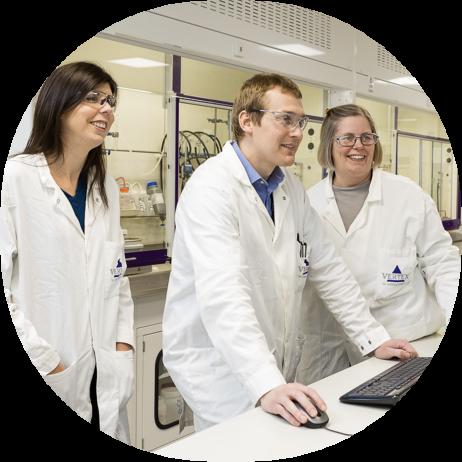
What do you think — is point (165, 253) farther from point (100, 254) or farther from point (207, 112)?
point (100, 254)

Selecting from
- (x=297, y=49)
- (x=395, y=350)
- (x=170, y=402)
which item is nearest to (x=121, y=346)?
(x=395, y=350)

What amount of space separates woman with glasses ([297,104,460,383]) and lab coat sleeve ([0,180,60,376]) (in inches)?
41.4

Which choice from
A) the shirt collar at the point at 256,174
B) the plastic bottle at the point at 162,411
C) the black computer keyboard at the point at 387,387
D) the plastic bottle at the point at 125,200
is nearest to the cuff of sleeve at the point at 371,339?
the black computer keyboard at the point at 387,387

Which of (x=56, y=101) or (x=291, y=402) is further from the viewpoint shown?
(x=56, y=101)

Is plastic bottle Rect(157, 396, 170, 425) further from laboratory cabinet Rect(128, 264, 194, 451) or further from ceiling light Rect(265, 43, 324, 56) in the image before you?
ceiling light Rect(265, 43, 324, 56)

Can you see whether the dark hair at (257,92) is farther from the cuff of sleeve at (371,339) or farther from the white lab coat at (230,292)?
the cuff of sleeve at (371,339)

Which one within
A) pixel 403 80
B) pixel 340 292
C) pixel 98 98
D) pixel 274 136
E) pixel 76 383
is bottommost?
pixel 76 383

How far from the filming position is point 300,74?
11.3 feet

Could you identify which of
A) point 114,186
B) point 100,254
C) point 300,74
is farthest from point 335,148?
point 300,74

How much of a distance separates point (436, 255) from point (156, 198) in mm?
1740

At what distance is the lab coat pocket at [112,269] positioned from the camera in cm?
173

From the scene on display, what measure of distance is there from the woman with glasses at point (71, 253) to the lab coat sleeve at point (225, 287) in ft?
1.08

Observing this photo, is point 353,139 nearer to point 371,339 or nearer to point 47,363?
point 371,339

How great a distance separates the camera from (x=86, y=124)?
1.69m
